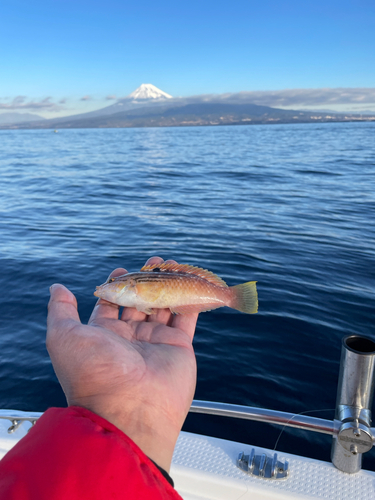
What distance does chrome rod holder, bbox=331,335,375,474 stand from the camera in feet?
10.3

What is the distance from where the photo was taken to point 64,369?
274 centimetres

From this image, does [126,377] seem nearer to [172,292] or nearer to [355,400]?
[172,292]

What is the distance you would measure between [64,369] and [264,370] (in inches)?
201

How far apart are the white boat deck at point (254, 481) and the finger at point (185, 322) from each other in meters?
1.32

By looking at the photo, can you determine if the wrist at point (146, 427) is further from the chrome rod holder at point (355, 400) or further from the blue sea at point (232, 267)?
the blue sea at point (232, 267)

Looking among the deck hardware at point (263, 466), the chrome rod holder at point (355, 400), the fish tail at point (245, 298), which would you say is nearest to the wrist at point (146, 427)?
the deck hardware at point (263, 466)

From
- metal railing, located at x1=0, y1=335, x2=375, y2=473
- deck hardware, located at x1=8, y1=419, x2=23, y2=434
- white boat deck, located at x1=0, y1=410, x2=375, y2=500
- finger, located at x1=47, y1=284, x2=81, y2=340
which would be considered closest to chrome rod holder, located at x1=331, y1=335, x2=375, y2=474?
metal railing, located at x1=0, y1=335, x2=375, y2=473

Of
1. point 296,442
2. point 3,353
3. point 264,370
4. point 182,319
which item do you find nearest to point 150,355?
point 182,319

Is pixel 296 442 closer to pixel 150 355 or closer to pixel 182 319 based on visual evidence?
pixel 182 319

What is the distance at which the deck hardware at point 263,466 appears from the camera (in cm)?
345

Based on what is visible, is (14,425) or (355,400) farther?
(14,425)

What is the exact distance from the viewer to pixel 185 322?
4145mm

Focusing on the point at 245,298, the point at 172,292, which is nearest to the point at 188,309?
the point at 172,292

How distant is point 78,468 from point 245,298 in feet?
10.1
